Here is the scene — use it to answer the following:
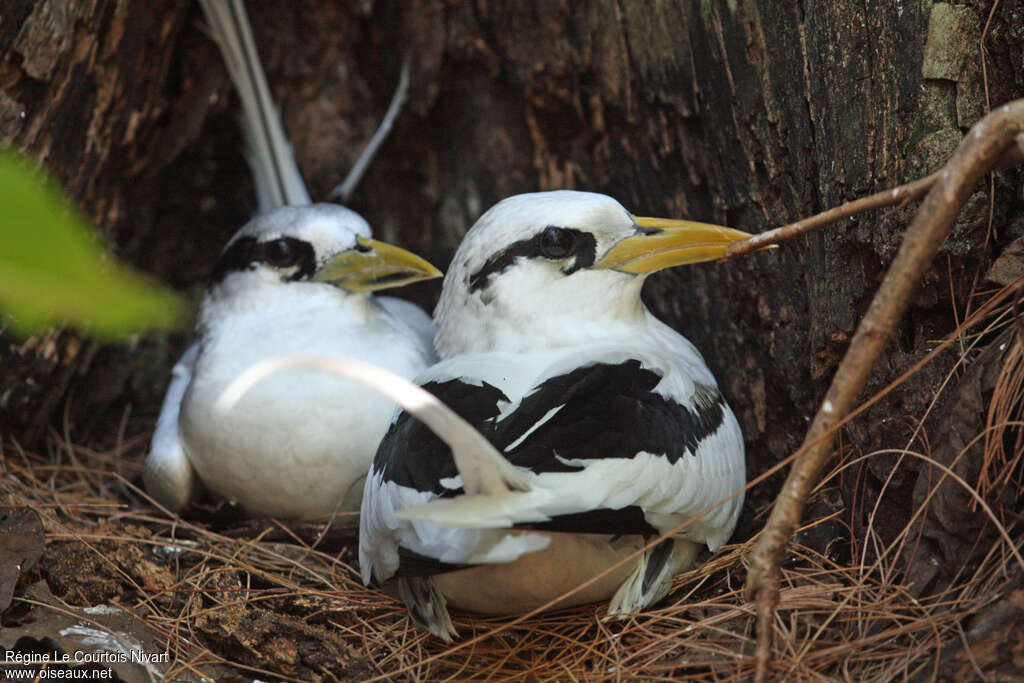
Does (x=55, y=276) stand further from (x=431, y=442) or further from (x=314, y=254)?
(x=314, y=254)

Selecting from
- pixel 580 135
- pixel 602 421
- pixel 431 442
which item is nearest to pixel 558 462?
pixel 602 421

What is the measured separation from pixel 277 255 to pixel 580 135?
1.45m

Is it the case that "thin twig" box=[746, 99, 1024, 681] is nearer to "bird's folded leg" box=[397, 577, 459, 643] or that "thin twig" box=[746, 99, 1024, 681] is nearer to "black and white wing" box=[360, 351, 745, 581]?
"black and white wing" box=[360, 351, 745, 581]

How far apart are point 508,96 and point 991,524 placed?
295 cm

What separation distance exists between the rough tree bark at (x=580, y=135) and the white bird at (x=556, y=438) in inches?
15.3

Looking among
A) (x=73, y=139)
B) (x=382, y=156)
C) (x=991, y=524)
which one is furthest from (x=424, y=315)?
(x=991, y=524)

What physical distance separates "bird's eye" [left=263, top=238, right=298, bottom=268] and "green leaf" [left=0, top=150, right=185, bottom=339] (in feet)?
10.6

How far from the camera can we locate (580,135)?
14.4 ft

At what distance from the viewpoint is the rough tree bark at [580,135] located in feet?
9.43

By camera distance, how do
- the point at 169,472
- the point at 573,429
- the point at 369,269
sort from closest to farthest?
the point at 573,429
the point at 169,472
the point at 369,269

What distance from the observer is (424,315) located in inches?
187

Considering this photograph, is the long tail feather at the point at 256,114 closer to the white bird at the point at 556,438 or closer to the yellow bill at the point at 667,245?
the white bird at the point at 556,438

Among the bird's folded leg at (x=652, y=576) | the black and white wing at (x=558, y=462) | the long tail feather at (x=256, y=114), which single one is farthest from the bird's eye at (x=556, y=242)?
the long tail feather at (x=256, y=114)

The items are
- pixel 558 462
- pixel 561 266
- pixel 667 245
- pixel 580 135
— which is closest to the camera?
pixel 558 462
